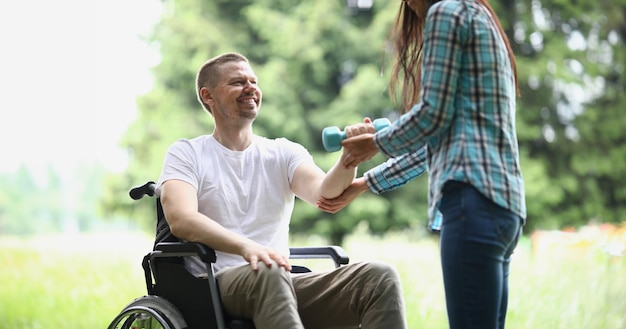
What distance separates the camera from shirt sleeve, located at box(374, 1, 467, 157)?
5.03 ft

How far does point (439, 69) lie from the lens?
5.05 feet

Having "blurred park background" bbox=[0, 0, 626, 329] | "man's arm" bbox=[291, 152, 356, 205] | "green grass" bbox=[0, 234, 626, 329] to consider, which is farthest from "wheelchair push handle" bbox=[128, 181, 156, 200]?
"blurred park background" bbox=[0, 0, 626, 329]

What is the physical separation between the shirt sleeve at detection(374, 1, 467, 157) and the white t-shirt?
73cm

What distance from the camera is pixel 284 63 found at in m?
7.41

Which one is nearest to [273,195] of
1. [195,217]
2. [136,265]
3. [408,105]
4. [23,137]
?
[195,217]

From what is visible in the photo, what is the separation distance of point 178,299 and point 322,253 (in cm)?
43

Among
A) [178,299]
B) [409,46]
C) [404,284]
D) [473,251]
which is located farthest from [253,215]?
[404,284]

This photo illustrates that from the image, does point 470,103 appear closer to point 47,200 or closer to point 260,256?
point 260,256

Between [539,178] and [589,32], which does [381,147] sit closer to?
[539,178]

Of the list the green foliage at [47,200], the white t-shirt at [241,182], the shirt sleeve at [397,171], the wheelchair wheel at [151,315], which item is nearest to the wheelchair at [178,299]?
the wheelchair wheel at [151,315]

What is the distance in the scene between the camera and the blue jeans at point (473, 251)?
1512mm

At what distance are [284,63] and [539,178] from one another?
261 cm

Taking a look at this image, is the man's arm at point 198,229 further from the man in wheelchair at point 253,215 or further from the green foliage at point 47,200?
the green foliage at point 47,200

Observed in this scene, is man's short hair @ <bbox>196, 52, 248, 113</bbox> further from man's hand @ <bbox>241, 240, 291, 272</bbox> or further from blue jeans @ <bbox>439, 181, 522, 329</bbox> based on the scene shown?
blue jeans @ <bbox>439, 181, 522, 329</bbox>
